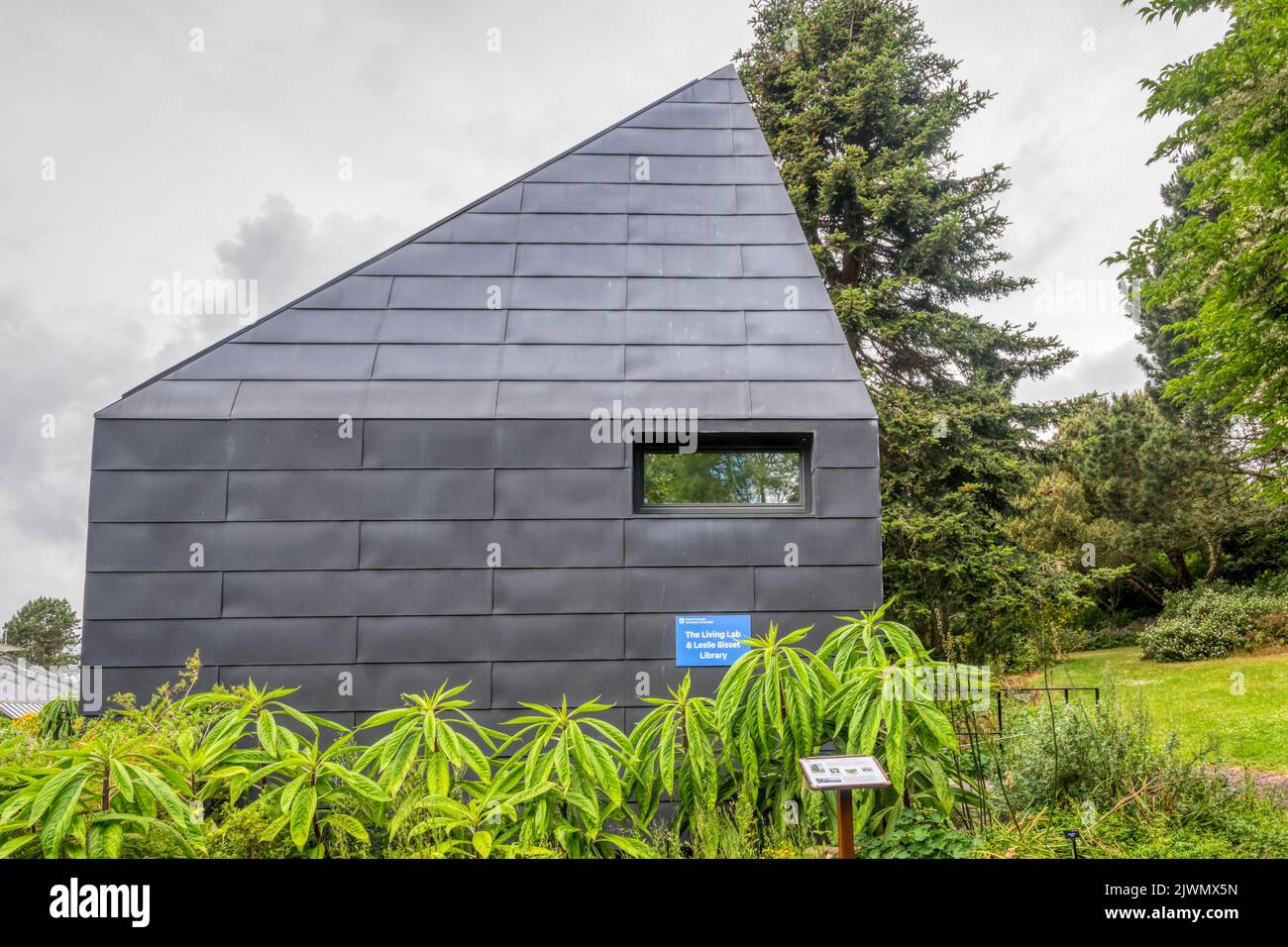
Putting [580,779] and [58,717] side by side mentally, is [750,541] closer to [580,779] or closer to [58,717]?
[580,779]

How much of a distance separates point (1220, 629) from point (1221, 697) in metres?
4.75

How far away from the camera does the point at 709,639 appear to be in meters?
4.23

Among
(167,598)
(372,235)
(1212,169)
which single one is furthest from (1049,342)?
(167,598)

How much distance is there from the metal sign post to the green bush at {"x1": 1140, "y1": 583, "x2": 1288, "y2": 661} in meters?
15.3

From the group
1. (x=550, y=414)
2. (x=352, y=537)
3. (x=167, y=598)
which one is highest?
(x=550, y=414)

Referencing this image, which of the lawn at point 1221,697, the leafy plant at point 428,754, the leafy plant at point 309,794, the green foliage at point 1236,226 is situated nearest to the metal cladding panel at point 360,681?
the leafy plant at point 428,754

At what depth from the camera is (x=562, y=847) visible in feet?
9.77

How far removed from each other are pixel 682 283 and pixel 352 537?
2.76 metres

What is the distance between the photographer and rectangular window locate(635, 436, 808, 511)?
4.50 metres

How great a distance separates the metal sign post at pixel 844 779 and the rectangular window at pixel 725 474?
1.99 metres

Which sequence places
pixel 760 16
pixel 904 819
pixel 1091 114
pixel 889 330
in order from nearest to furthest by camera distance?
1. pixel 904 819
2. pixel 1091 114
3. pixel 889 330
4. pixel 760 16

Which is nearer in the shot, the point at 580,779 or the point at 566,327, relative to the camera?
the point at 580,779

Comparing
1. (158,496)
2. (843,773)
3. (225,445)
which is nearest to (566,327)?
(225,445)
